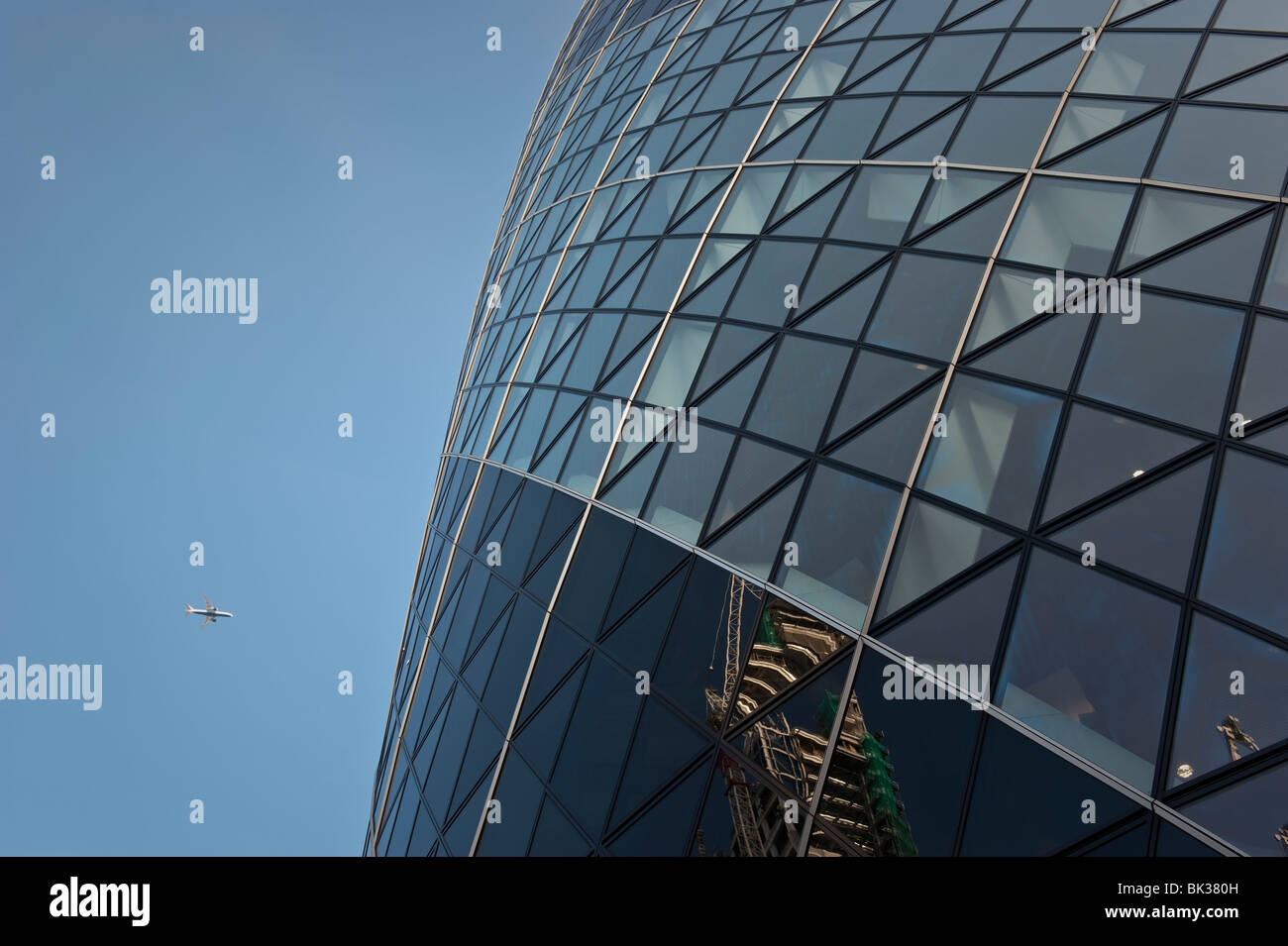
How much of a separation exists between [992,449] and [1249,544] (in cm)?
366

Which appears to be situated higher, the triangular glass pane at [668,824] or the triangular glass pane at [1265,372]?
the triangular glass pane at [1265,372]

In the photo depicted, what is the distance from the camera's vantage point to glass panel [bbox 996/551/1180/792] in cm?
1006

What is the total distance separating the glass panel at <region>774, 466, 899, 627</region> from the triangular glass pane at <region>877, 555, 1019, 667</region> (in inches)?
36.2

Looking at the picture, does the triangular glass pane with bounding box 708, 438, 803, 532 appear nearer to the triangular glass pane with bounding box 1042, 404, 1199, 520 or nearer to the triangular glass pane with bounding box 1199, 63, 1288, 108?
the triangular glass pane with bounding box 1042, 404, 1199, 520

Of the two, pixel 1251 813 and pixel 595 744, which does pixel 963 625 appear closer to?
pixel 1251 813

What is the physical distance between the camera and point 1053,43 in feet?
60.3

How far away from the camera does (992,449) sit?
1300cm

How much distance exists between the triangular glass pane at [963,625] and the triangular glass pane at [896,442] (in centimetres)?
232

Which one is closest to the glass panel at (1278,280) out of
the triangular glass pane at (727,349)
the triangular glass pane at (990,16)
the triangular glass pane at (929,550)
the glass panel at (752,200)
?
the triangular glass pane at (929,550)

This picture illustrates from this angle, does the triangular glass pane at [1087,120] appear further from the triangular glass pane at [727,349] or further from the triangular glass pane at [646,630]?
the triangular glass pane at [646,630]

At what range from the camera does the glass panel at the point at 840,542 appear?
1327 cm

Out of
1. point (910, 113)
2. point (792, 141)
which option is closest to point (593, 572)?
point (792, 141)
